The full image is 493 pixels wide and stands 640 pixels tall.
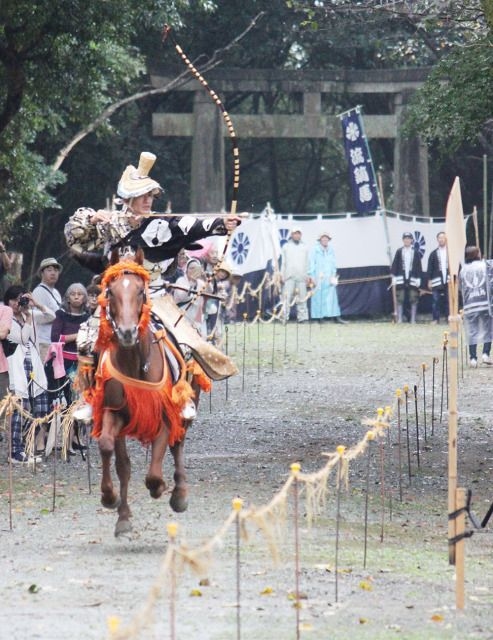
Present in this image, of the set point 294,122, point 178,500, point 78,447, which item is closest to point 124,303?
point 178,500

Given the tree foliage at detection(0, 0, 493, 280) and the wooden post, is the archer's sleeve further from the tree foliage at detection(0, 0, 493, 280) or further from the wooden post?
the wooden post

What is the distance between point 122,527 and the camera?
10047mm

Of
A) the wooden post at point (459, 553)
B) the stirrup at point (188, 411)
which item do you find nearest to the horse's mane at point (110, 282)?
the stirrup at point (188, 411)

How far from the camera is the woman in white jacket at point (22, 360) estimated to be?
550 inches

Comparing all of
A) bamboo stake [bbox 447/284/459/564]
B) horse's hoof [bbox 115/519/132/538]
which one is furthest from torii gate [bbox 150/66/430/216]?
bamboo stake [bbox 447/284/459/564]

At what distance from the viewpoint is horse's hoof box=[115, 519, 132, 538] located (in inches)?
395

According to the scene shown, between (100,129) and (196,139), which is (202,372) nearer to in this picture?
(100,129)

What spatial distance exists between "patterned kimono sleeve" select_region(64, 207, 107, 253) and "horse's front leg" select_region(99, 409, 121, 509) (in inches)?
57.4

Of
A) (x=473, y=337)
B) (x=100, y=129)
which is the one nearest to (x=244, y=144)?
(x=100, y=129)

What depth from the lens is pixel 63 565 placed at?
916 centimetres

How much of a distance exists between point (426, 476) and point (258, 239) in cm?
2030

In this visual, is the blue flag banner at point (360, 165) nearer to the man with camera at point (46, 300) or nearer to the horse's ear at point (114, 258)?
the man with camera at point (46, 300)

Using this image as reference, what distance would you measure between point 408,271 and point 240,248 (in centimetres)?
392

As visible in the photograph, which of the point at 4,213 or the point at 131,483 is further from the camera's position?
the point at 4,213
